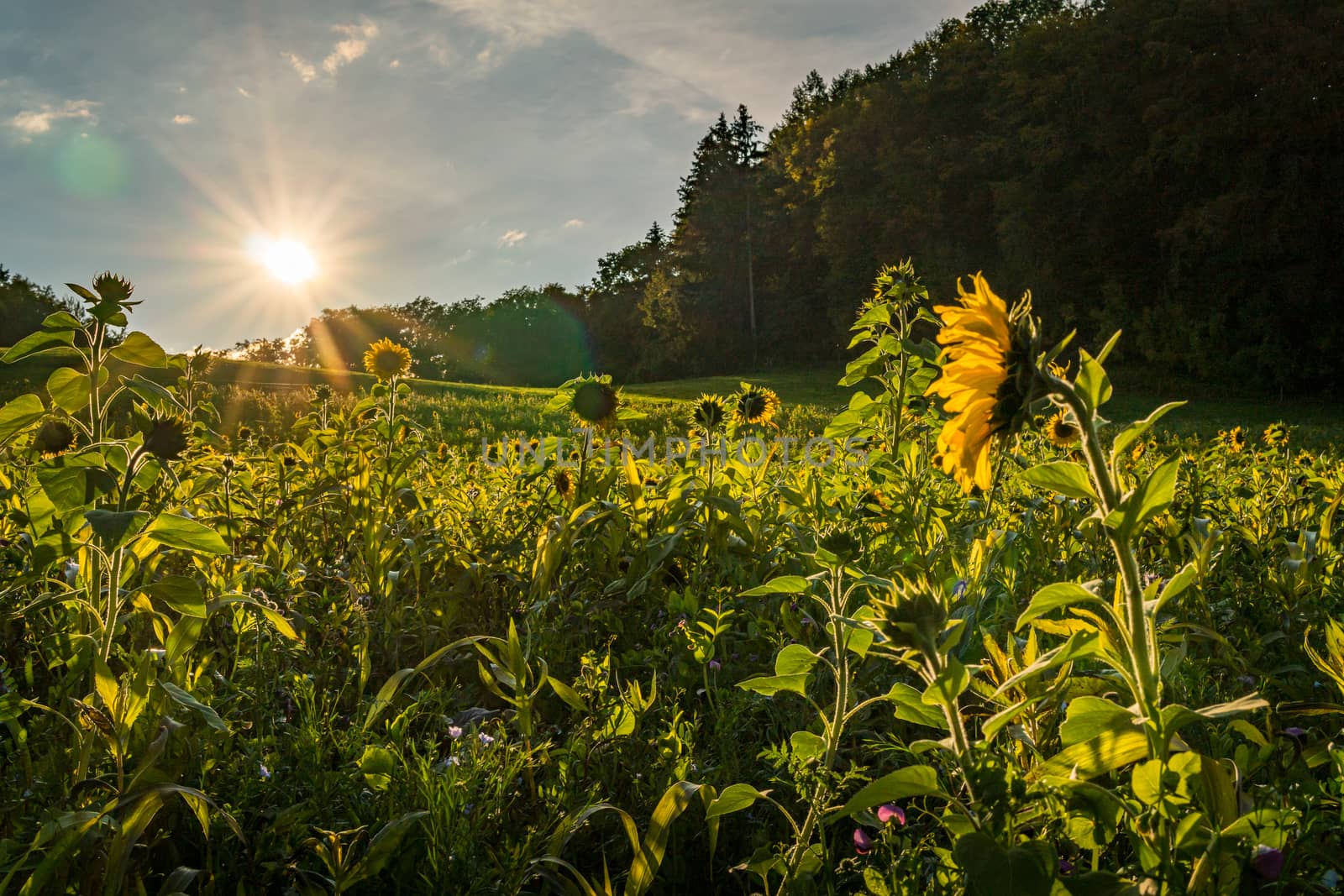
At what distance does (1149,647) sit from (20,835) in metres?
1.58

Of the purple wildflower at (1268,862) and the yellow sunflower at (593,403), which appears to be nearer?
the purple wildflower at (1268,862)

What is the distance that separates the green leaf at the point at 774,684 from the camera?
3.84ft

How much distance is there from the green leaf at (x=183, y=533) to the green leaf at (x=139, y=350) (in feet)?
0.91

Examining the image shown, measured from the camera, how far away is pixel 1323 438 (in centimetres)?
815

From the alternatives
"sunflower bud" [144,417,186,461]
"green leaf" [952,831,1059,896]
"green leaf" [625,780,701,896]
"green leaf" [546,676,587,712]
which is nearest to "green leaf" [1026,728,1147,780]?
"green leaf" [952,831,1059,896]

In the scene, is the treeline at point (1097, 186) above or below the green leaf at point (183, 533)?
above

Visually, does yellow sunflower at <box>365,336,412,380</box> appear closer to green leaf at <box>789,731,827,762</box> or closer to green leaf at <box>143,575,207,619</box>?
green leaf at <box>143,575,207,619</box>

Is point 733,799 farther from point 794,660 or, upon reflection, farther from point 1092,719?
point 1092,719

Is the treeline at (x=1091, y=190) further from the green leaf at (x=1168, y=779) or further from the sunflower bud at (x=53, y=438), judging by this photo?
the green leaf at (x=1168, y=779)

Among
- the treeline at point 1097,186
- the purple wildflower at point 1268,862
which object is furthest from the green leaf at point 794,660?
the treeline at point 1097,186

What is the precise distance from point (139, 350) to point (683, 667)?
1.21 meters

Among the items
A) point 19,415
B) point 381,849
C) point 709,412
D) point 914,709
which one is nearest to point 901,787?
point 914,709

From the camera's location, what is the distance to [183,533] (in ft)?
3.81

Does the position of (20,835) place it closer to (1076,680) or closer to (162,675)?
(162,675)
